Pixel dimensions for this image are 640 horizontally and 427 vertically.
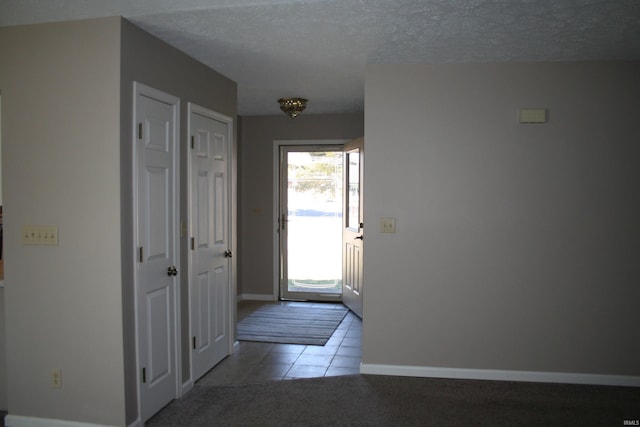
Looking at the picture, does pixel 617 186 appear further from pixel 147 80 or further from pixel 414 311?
pixel 147 80

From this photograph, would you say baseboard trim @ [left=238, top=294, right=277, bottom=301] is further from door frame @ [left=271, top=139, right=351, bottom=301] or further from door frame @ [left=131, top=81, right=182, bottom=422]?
door frame @ [left=131, top=81, right=182, bottom=422]

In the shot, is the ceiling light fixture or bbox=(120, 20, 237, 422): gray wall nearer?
bbox=(120, 20, 237, 422): gray wall

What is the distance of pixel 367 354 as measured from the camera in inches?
164

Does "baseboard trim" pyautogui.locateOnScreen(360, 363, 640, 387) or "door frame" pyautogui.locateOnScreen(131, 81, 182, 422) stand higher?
"door frame" pyautogui.locateOnScreen(131, 81, 182, 422)

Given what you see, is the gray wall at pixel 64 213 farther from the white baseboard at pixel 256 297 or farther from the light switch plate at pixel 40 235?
the white baseboard at pixel 256 297

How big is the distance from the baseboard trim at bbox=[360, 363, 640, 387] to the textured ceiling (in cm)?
225

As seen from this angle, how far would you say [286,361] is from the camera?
14.7 ft

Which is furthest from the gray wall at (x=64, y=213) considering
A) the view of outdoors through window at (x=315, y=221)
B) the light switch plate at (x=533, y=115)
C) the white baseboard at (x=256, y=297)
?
the view of outdoors through window at (x=315, y=221)

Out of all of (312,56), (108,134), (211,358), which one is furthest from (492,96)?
(211,358)

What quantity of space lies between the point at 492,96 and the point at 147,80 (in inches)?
94.0

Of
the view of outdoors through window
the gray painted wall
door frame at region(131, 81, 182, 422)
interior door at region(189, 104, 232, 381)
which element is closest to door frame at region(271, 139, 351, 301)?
the view of outdoors through window

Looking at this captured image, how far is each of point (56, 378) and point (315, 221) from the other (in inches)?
159

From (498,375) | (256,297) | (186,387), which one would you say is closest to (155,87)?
(186,387)

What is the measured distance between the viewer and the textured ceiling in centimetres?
276
